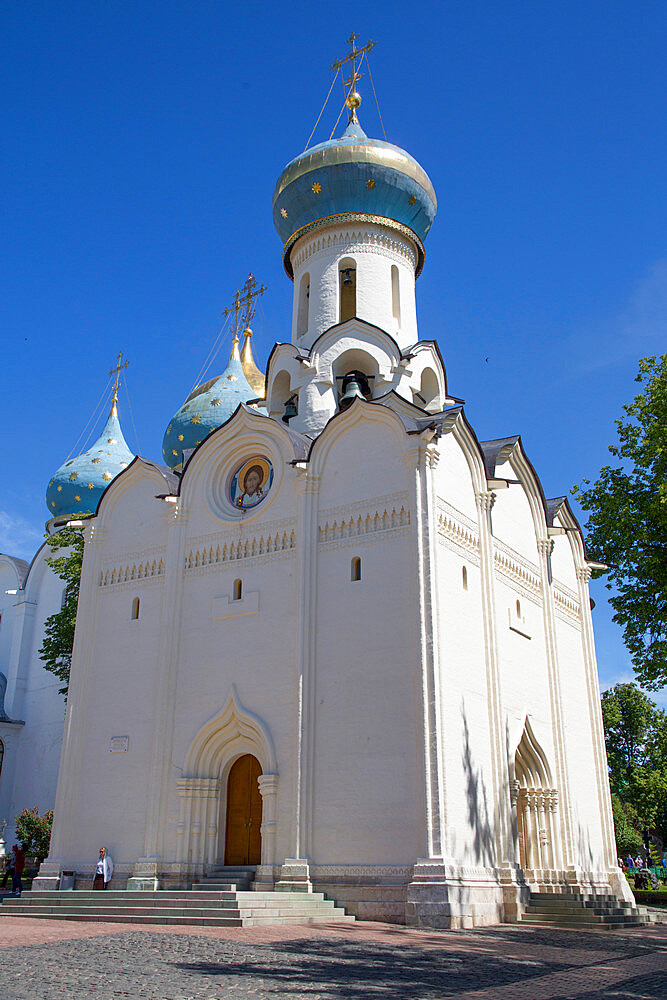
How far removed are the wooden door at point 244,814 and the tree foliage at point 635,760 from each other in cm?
2084

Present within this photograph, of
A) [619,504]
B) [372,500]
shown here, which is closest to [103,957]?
[372,500]

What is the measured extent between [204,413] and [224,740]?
10121 millimetres

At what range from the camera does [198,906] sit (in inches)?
464

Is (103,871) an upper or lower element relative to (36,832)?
lower

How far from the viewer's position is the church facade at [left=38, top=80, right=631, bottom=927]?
12.7 m

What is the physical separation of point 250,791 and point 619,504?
717 centimetres

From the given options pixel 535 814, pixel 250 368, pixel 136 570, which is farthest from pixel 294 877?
pixel 250 368

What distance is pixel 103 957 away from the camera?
26.0 ft

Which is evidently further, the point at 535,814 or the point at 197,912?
the point at 535,814

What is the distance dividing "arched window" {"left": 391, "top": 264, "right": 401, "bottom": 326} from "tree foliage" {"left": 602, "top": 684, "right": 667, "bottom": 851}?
2002 cm

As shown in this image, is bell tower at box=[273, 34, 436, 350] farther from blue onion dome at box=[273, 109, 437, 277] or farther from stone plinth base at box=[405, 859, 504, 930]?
stone plinth base at box=[405, 859, 504, 930]

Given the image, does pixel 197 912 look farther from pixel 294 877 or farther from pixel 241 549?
pixel 241 549

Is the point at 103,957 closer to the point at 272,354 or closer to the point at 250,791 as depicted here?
the point at 250,791

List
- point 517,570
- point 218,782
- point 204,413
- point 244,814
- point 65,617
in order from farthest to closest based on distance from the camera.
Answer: point 204,413 < point 65,617 < point 517,570 < point 218,782 < point 244,814
